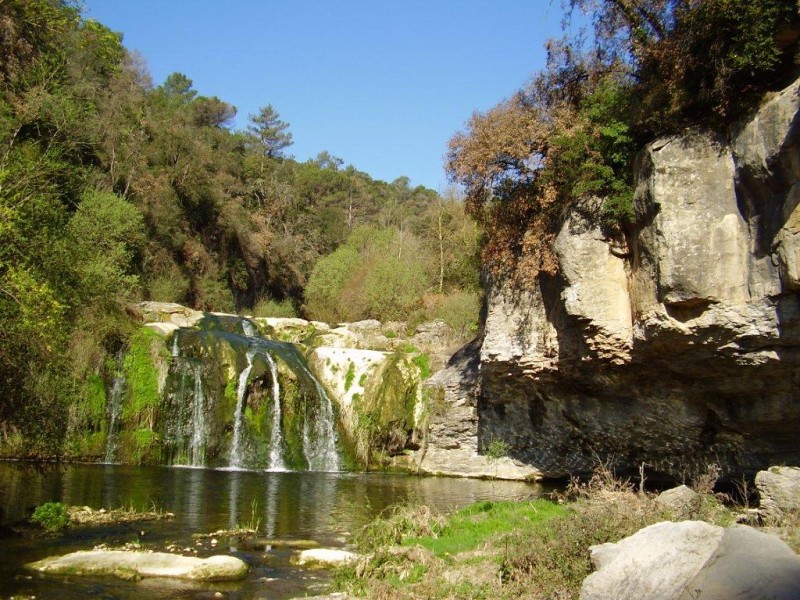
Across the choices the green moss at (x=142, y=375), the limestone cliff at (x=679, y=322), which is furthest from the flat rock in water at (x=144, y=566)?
the green moss at (x=142, y=375)

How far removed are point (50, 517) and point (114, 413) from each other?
1110 cm

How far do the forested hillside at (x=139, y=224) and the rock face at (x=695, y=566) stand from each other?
313 inches

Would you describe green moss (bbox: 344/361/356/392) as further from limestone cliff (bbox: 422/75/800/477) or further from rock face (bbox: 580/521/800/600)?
rock face (bbox: 580/521/800/600)

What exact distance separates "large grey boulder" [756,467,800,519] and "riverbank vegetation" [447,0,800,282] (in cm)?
661

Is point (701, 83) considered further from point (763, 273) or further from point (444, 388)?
point (444, 388)

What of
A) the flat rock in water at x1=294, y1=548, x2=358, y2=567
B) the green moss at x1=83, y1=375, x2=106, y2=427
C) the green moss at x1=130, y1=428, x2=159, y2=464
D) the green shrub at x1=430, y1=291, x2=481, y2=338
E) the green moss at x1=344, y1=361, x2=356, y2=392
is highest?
the green shrub at x1=430, y1=291, x2=481, y2=338

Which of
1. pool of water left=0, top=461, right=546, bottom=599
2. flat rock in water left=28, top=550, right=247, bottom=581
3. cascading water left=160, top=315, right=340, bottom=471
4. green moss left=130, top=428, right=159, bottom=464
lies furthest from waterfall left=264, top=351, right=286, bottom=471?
flat rock in water left=28, top=550, right=247, bottom=581

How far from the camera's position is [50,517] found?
11.4m

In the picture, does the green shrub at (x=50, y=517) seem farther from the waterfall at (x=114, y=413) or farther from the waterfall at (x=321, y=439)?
the waterfall at (x=321, y=439)

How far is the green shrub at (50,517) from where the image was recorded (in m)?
11.3

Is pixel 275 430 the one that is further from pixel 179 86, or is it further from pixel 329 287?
pixel 179 86

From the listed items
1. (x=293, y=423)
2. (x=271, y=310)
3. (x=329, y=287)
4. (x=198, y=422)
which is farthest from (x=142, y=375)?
(x=329, y=287)

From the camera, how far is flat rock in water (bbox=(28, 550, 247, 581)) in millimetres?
9000

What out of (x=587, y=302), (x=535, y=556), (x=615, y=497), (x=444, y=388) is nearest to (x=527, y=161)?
(x=587, y=302)
